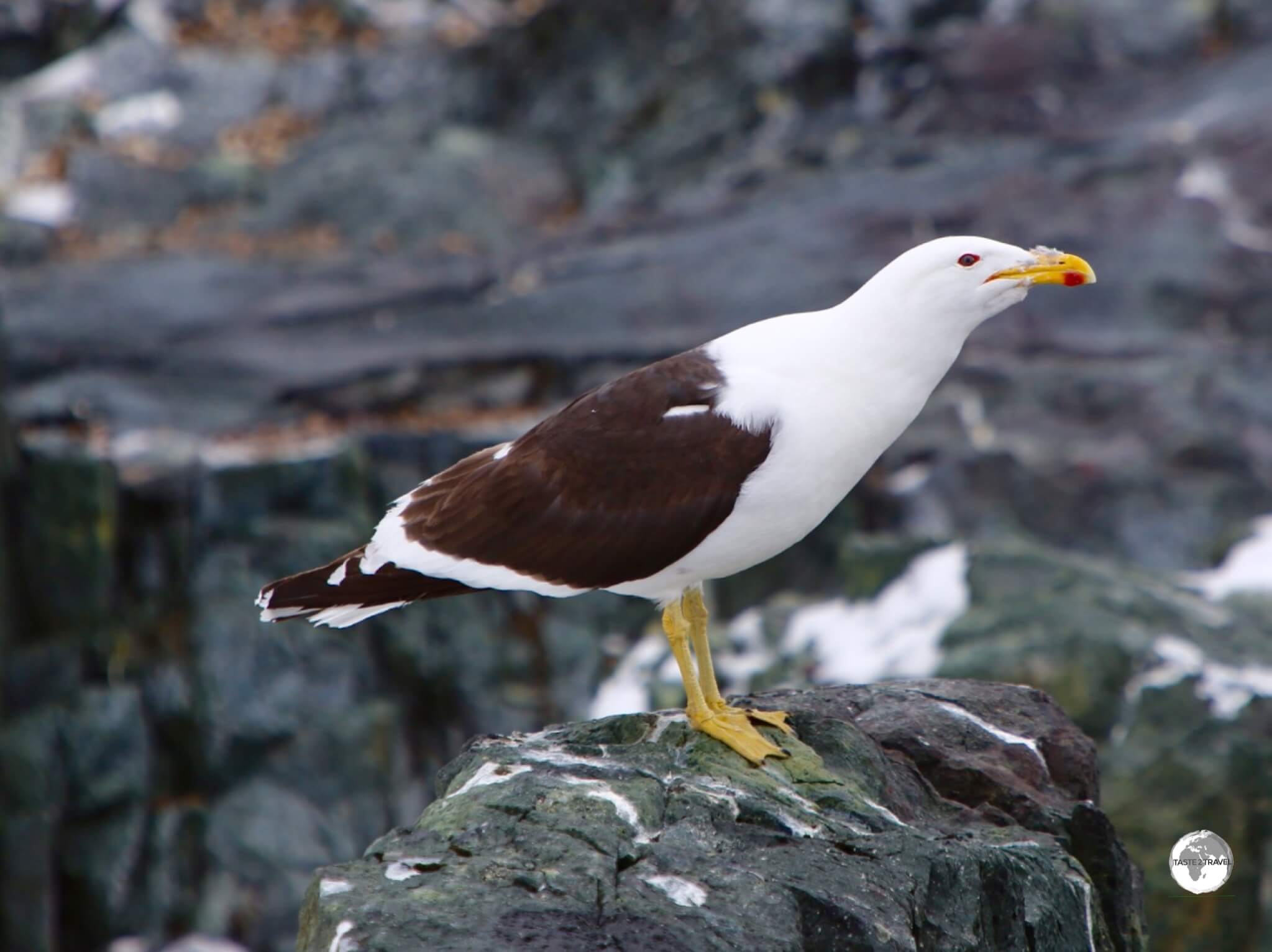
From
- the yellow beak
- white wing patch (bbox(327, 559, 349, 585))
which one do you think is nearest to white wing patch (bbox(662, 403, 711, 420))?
the yellow beak

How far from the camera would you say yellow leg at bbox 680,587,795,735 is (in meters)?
4.98

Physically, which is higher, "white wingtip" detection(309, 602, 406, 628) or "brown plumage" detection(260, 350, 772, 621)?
"brown plumage" detection(260, 350, 772, 621)

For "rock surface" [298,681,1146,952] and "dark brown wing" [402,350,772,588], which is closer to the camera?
"rock surface" [298,681,1146,952]

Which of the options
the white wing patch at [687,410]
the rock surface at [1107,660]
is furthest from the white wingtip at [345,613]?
the rock surface at [1107,660]

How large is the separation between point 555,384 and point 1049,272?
8.30 m

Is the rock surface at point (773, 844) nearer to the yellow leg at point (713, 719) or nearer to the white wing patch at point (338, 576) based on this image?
the yellow leg at point (713, 719)

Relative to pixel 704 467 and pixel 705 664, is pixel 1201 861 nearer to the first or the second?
pixel 705 664

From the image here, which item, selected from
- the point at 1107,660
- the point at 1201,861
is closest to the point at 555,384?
the point at 1107,660

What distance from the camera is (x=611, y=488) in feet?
15.9

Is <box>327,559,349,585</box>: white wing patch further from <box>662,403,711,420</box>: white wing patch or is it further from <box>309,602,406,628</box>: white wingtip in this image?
<box>662,403,711,420</box>: white wing patch

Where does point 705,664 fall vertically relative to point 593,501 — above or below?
below

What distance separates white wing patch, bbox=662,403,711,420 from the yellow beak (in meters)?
0.98

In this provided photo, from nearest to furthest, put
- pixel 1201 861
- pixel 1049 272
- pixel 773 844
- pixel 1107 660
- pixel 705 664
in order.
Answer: pixel 773 844 < pixel 1049 272 < pixel 705 664 < pixel 1201 861 < pixel 1107 660

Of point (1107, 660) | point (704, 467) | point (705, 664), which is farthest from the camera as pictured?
point (1107, 660)
